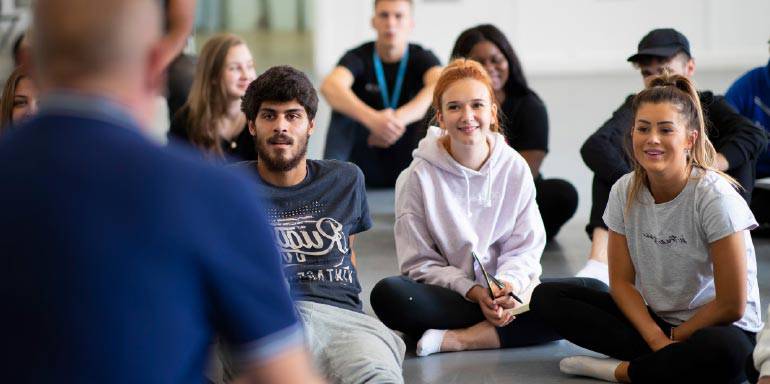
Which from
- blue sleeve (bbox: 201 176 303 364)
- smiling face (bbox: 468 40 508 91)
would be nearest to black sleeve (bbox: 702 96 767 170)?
smiling face (bbox: 468 40 508 91)

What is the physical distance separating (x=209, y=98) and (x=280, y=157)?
1.45m

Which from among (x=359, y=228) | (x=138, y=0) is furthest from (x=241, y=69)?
(x=138, y=0)

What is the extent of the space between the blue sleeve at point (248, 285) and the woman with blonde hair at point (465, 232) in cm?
197

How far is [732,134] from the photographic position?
3578mm

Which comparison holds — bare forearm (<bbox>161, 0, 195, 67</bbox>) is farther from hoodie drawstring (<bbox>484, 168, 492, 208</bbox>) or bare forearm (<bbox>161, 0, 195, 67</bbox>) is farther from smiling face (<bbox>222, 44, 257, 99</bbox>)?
smiling face (<bbox>222, 44, 257, 99</bbox>)

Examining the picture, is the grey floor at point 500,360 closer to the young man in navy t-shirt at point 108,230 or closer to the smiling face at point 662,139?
the smiling face at point 662,139

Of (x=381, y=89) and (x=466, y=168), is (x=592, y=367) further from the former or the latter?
(x=381, y=89)

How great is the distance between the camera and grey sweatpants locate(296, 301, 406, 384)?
229cm

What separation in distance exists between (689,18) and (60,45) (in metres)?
7.27

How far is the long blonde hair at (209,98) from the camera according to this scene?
3.88m

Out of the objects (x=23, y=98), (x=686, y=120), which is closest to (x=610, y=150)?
(x=686, y=120)

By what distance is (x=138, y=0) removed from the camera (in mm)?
875

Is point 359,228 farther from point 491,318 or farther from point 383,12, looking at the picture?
point 383,12

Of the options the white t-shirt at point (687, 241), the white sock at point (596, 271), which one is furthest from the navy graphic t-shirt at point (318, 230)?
the white sock at point (596, 271)
